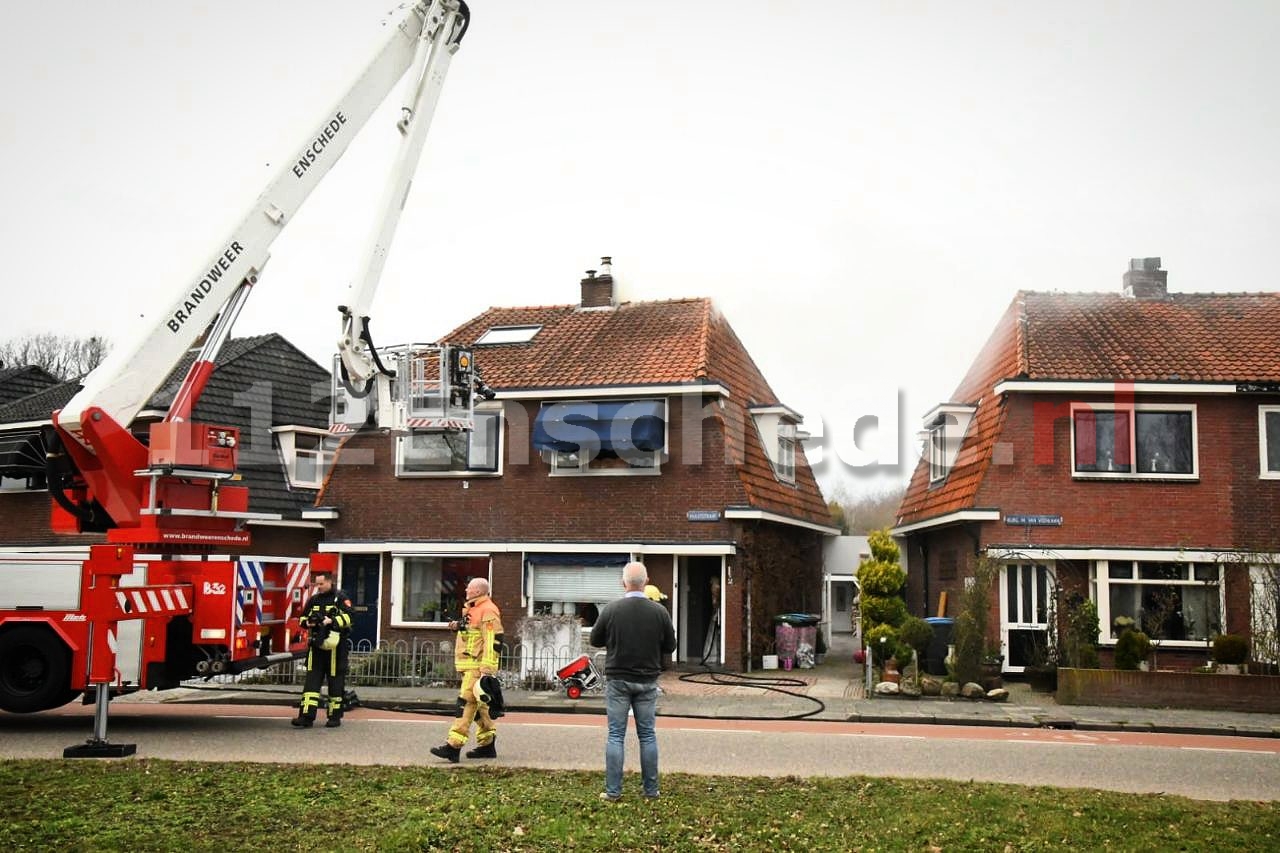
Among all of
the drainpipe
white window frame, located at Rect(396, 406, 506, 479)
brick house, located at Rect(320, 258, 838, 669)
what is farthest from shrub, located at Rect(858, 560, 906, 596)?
white window frame, located at Rect(396, 406, 506, 479)

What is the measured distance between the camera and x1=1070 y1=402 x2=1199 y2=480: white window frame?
22625 millimetres

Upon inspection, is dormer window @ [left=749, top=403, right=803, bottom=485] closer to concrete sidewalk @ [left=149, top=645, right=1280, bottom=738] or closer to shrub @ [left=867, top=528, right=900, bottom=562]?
shrub @ [left=867, top=528, right=900, bottom=562]

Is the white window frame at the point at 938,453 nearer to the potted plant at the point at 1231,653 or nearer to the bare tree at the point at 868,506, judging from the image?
the potted plant at the point at 1231,653

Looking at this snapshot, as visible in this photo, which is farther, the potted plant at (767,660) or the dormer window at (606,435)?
the potted plant at (767,660)

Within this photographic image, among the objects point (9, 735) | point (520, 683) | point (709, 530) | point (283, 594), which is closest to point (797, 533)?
point (709, 530)

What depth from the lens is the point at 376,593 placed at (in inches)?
1018

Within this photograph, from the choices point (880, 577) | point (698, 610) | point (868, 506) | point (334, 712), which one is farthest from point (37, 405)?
point (868, 506)

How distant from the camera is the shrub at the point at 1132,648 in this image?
19719 mm

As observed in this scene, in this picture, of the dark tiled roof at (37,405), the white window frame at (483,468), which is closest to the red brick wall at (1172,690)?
the white window frame at (483,468)

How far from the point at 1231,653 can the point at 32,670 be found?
17664 millimetres

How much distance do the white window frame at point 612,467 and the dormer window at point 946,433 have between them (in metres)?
6.49

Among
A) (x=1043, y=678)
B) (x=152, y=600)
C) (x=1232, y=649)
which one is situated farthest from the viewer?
(x=1043, y=678)

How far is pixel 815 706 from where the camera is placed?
18125 mm

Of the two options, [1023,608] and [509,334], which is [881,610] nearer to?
[1023,608]
